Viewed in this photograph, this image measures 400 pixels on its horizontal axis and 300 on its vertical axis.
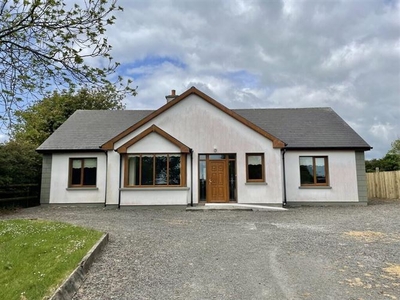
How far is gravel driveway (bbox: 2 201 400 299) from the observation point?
4.43 m

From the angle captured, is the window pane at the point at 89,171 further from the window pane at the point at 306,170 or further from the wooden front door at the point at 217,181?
the window pane at the point at 306,170

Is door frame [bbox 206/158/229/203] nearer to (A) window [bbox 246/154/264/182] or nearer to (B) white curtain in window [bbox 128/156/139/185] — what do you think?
(A) window [bbox 246/154/264/182]

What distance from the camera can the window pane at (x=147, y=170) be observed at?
47.3 feet

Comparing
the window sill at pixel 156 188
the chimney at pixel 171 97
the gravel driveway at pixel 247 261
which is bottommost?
the gravel driveway at pixel 247 261

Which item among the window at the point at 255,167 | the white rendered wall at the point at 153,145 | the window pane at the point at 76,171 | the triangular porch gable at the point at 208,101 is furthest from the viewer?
the window pane at the point at 76,171

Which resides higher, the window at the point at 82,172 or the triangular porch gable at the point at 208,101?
the triangular porch gable at the point at 208,101

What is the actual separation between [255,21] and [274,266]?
9261mm

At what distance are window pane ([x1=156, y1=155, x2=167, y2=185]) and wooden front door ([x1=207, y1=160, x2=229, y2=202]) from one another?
7.09ft

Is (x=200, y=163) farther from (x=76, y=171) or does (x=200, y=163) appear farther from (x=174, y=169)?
(x=76, y=171)

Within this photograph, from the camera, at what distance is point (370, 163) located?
31078 mm

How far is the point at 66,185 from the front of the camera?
15.6 meters

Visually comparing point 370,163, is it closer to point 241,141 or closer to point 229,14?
point 241,141

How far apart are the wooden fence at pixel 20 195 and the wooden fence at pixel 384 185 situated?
845 inches

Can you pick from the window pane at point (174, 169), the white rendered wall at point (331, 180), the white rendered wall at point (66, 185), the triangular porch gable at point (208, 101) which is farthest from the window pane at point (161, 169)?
the white rendered wall at point (331, 180)
